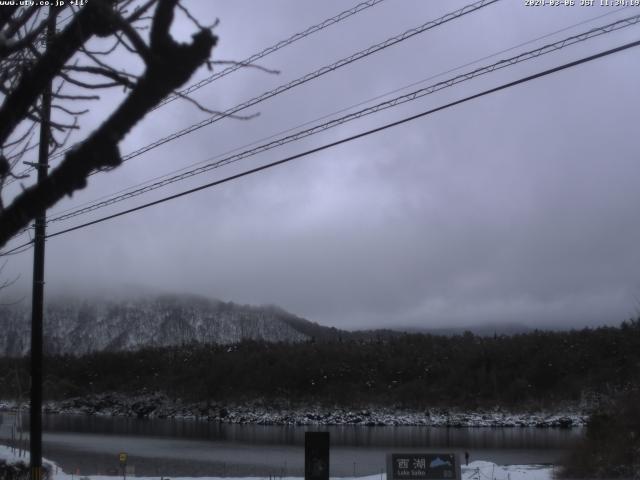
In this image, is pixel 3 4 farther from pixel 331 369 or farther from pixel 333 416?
pixel 331 369

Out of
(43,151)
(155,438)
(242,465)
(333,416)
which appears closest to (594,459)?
(242,465)

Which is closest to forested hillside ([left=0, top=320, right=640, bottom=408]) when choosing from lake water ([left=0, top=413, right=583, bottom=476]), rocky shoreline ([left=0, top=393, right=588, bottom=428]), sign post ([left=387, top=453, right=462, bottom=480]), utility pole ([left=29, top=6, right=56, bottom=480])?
rocky shoreline ([left=0, top=393, right=588, bottom=428])

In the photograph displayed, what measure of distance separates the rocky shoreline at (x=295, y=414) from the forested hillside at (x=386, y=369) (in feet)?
8.12

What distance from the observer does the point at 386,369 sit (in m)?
123

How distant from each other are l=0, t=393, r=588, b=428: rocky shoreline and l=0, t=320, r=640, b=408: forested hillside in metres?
2.48

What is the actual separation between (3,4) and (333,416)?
10715cm

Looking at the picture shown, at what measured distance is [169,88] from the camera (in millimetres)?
4328

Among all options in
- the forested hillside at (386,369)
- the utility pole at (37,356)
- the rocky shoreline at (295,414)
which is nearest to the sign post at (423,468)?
the utility pole at (37,356)

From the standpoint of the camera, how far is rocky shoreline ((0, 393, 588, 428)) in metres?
101

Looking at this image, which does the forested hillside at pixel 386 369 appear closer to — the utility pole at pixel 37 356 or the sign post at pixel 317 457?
the sign post at pixel 317 457

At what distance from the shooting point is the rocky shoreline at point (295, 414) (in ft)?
331

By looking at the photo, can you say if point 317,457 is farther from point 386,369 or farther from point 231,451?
point 386,369

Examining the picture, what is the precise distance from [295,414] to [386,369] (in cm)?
1626

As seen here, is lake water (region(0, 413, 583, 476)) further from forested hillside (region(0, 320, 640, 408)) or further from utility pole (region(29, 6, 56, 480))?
forested hillside (region(0, 320, 640, 408))
